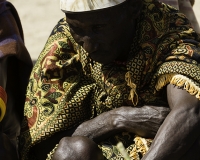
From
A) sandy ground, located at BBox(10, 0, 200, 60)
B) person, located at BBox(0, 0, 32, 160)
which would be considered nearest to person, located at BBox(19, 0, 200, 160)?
person, located at BBox(0, 0, 32, 160)

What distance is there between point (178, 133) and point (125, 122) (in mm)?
346

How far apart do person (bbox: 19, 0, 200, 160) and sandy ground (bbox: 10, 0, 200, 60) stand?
284cm

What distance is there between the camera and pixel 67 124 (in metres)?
3.44

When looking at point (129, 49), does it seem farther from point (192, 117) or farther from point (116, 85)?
point (192, 117)

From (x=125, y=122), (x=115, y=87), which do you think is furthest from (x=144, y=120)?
(x=115, y=87)

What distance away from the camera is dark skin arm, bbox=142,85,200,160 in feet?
10.1

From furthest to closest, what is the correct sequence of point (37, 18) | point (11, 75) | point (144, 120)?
point (37, 18)
point (11, 75)
point (144, 120)

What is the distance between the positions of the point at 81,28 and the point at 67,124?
59cm

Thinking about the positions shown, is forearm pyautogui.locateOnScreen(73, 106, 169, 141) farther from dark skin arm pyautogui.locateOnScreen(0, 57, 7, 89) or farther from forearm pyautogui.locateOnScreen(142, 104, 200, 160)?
dark skin arm pyautogui.locateOnScreen(0, 57, 7, 89)

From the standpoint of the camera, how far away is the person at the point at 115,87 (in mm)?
3100

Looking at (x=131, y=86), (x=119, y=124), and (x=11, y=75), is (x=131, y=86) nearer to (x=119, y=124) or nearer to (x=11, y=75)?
(x=119, y=124)

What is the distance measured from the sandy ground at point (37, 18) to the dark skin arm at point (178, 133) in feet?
11.0

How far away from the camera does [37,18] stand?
23.5 ft

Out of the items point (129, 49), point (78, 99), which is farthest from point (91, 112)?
point (129, 49)
